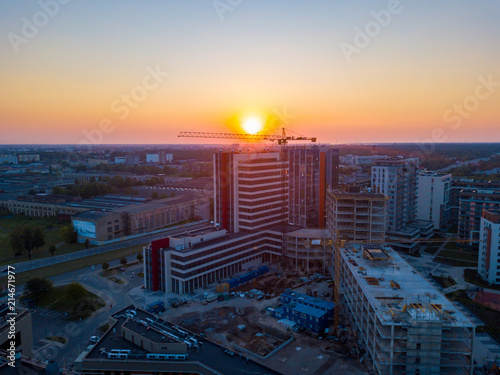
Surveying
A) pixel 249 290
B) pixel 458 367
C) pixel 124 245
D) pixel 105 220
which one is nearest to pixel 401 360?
pixel 458 367

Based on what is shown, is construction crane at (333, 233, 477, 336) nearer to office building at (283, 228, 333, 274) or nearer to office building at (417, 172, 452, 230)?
office building at (283, 228, 333, 274)

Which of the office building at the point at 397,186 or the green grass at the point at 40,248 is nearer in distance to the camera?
the green grass at the point at 40,248

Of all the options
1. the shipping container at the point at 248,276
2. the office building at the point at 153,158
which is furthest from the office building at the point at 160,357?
the office building at the point at 153,158

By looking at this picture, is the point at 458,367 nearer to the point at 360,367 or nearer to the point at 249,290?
the point at 360,367

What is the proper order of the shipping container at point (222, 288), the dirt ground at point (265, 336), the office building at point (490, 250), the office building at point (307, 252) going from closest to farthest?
the dirt ground at point (265, 336)
the shipping container at point (222, 288)
the office building at point (490, 250)
the office building at point (307, 252)

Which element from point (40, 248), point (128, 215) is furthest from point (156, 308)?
point (128, 215)

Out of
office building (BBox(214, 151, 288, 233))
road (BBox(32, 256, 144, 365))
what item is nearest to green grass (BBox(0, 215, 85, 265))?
road (BBox(32, 256, 144, 365))

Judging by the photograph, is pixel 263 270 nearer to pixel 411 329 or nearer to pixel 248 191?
pixel 248 191

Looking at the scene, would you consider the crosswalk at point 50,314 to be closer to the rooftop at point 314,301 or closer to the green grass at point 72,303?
the green grass at point 72,303
